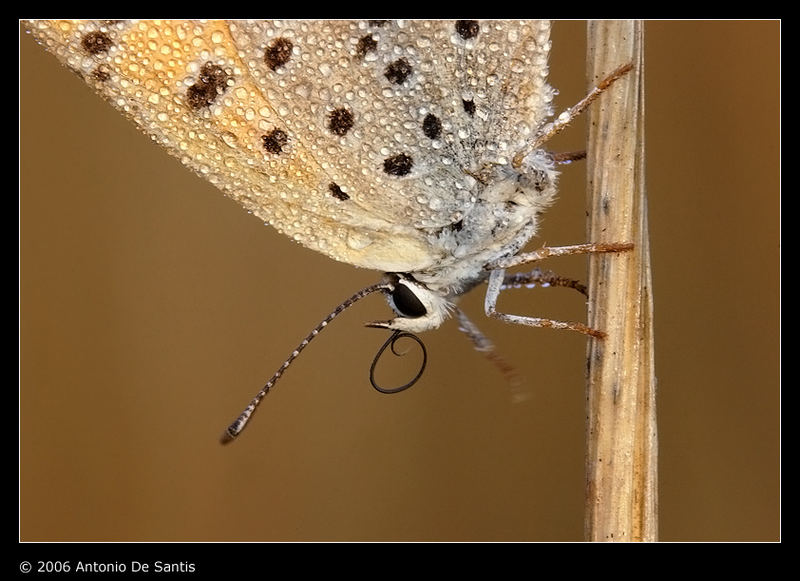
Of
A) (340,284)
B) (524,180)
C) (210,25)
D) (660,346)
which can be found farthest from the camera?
(340,284)

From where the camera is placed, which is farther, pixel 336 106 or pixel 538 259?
pixel 538 259

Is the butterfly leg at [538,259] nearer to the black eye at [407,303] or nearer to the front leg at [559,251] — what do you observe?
the front leg at [559,251]

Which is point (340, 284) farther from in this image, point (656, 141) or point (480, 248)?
point (480, 248)

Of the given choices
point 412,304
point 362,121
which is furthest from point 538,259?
point 362,121

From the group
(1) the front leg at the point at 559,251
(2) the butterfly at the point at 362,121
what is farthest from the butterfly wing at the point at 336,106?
(1) the front leg at the point at 559,251

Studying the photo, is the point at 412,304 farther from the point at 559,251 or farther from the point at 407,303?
the point at 559,251

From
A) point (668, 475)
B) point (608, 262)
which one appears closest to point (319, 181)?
point (608, 262)

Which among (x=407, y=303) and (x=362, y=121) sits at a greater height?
(x=362, y=121)
